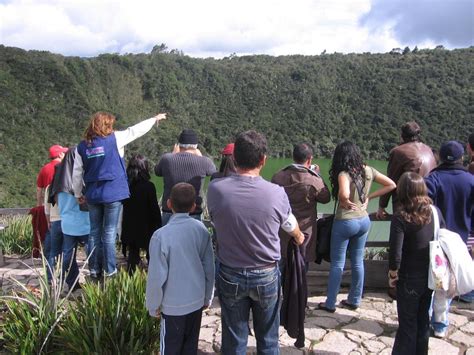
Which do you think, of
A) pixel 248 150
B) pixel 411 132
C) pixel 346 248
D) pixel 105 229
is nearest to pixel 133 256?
pixel 105 229

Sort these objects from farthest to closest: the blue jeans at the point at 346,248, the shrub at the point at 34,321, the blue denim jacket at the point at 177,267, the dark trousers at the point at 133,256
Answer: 1. the dark trousers at the point at 133,256
2. the blue jeans at the point at 346,248
3. the shrub at the point at 34,321
4. the blue denim jacket at the point at 177,267

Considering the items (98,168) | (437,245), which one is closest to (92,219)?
(98,168)

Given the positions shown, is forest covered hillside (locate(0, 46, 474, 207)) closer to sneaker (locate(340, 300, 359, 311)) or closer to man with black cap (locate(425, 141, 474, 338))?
sneaker (locate(340, 300, 359, 311))

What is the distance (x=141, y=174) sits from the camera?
432 centimetres

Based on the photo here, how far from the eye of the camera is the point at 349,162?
11.5 ft

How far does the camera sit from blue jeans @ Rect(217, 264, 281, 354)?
2.44 meters

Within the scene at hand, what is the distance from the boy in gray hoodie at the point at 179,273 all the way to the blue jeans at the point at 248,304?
0.48 ft

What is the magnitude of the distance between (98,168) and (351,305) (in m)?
2.30

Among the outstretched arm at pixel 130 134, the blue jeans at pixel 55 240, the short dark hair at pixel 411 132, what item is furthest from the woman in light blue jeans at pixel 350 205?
the blue jeans at pixel 55 240

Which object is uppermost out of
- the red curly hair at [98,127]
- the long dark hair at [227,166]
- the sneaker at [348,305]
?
the red curly hair at [98,127]

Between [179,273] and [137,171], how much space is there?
1948 millimetres

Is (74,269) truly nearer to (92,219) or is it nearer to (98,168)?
(92,219)

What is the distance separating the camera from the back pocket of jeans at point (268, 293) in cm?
245

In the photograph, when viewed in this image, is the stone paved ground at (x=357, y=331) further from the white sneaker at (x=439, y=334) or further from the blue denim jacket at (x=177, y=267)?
the blue denim jacket at (x=177, y=267)
